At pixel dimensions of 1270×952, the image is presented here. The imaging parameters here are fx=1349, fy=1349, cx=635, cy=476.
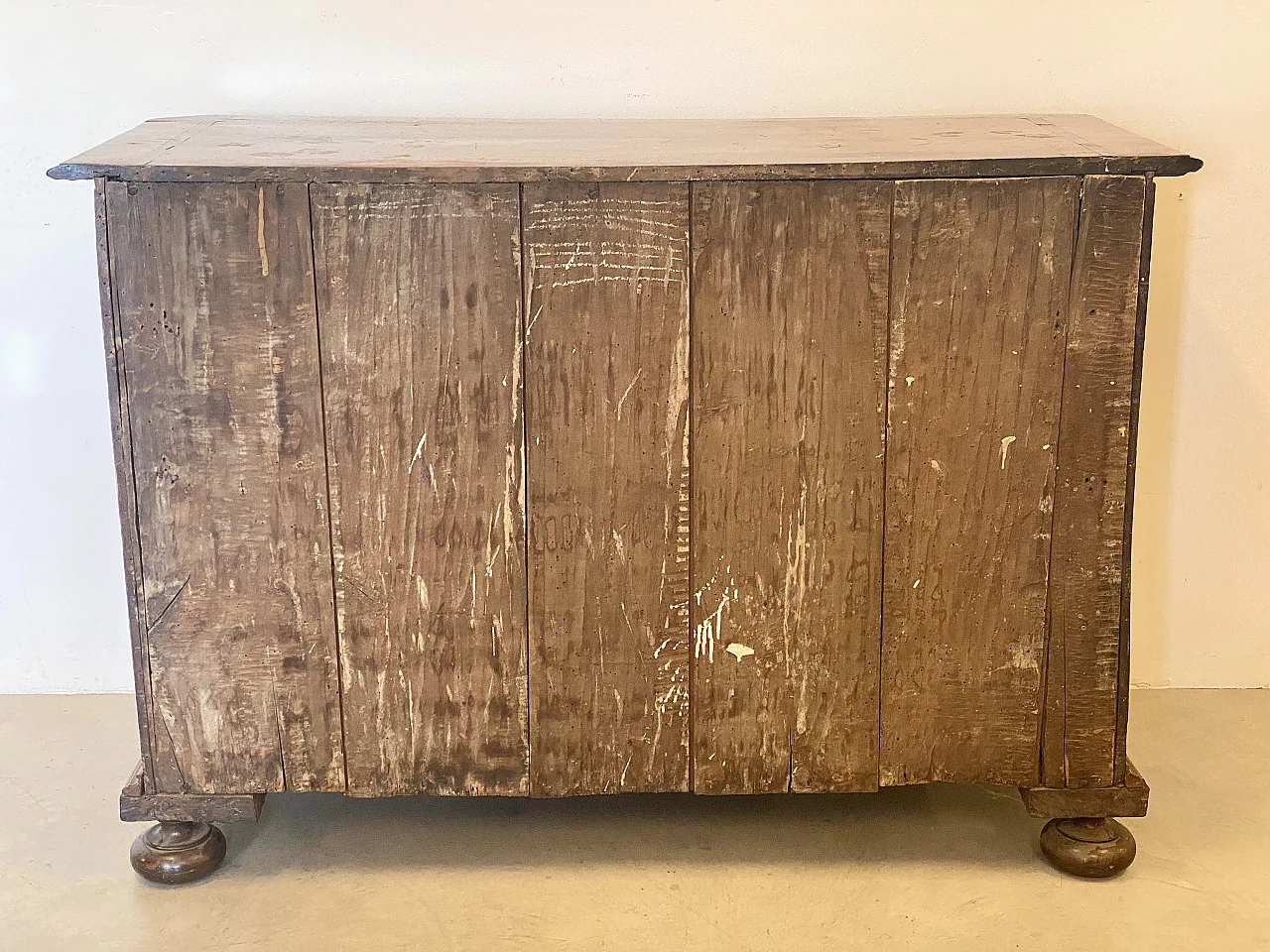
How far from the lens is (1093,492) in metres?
1.67

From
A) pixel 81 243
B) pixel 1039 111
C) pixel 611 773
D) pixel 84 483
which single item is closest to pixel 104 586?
pixel 84 483

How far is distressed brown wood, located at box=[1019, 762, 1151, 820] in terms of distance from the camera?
5.78 feet

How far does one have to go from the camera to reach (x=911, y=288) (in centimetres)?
161

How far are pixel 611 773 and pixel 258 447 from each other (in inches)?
24.1

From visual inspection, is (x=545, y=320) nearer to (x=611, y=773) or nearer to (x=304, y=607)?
(x=304, y=607)

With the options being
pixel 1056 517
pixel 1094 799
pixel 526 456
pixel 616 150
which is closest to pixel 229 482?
pixel 526 456

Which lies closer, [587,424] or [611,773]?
[587,424]

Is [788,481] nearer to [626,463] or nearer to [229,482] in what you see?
[626,463]

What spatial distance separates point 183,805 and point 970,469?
1098mm

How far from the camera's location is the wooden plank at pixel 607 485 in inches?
63.0

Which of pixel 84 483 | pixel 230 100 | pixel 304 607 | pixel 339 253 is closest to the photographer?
pixel 339 253

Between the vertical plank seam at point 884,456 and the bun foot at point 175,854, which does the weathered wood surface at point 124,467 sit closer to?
the bun foot at point 175,854

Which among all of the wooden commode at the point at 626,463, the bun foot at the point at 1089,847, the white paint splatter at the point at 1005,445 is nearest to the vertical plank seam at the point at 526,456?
the wooden commode at the point at 626,463

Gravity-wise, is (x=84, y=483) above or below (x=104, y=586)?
above
